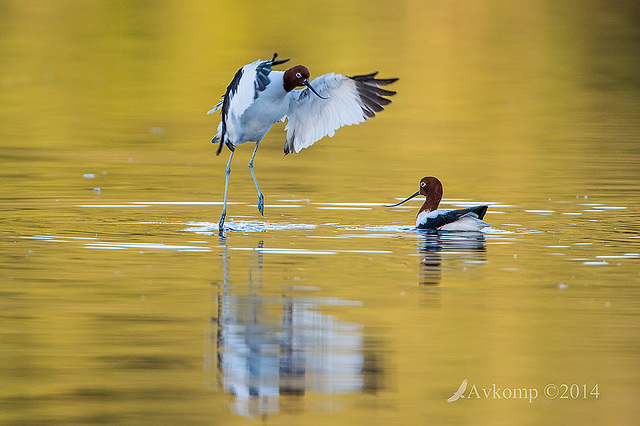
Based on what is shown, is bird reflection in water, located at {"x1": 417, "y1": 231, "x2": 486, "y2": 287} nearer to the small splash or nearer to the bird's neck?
the bird's neck

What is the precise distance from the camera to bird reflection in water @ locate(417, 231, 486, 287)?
11391mm

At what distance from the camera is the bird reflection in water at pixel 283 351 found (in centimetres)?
763

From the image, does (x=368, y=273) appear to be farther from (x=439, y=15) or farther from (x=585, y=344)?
(x=439, y=15)

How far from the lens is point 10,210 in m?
15.0

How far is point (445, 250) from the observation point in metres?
12.8

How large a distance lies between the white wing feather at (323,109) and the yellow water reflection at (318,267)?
2.83ft

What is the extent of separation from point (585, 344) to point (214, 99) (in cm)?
2324

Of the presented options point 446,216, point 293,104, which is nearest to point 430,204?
point 446,216

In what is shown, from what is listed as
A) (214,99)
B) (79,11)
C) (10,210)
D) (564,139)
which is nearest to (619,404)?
(10,210)

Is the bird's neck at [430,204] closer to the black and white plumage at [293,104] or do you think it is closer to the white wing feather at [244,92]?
the black and white plumage at [293,104]

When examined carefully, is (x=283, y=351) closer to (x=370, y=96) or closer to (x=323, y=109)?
(x=370, y=96)

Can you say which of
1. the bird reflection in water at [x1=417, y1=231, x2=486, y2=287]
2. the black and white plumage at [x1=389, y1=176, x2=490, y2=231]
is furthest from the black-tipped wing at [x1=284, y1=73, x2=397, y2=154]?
the bird reflection in water at [x1=417, y1=231, x2=486, y2=287]

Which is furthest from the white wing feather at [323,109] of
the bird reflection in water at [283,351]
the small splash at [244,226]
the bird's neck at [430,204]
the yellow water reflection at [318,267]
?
the bird reflection in water at [283,351]

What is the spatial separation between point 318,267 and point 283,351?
322 centimetres
